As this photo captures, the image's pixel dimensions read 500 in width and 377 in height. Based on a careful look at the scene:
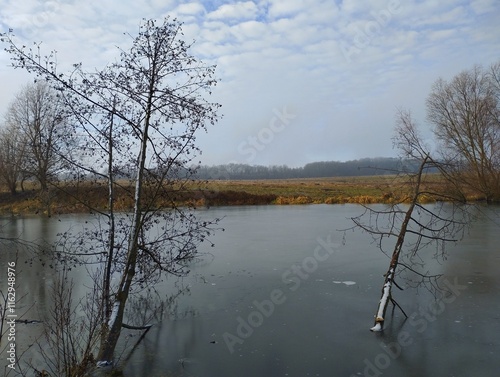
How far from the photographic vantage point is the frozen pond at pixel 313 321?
12.6 ft

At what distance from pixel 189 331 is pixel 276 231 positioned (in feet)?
25.9

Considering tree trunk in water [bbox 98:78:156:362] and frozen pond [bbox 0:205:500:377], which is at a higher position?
tree trunk in water [bbox 98:78:156:362]

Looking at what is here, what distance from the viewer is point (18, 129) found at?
70.9 ft

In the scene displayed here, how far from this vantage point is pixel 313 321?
490 cm

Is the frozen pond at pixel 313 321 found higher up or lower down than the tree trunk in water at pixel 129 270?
lower down

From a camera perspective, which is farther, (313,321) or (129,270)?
(313,321)

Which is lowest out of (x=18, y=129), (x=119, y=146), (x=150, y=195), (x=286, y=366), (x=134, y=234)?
(x=286, y=366)

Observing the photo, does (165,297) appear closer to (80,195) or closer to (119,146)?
(80,195)

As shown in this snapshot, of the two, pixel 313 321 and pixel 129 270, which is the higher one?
pixel 129 270

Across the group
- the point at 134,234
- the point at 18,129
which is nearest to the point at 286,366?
the point at 134,234

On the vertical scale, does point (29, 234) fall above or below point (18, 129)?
below

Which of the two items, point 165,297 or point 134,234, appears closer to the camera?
point 134,234

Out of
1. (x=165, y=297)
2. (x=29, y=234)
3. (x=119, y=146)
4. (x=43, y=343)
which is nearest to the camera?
(x=43, y=343)

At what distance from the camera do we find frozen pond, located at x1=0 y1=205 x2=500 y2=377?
12.6 feet
